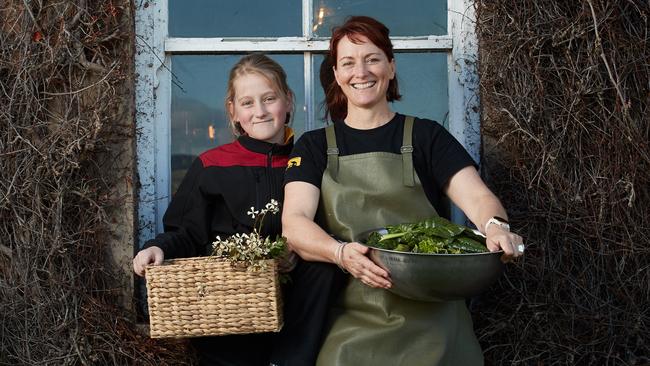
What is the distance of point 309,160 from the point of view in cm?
296

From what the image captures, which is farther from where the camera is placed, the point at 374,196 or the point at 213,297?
the point at 374,196

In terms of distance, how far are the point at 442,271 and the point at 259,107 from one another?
107 centimetres

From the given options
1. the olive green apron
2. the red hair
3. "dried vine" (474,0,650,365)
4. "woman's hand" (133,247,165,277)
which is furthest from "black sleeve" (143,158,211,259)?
"dried vine" (474,0,650,365)

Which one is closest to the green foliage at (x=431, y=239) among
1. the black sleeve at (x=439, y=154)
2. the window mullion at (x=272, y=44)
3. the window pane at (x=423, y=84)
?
the black sleeve at (x=439, y=154)

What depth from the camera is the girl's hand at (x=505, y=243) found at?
8.23 feet

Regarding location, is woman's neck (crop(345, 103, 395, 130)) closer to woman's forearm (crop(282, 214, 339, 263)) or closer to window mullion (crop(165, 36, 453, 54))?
woman's forearm (crop(282, 214, 339, 263))

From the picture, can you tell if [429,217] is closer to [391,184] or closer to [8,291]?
[391,184]

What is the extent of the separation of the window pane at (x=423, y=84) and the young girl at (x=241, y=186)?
60 cm

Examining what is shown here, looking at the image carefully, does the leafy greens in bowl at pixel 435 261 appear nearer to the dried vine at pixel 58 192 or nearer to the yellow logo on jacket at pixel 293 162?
the yellow logo on jacket at pixel 293 162

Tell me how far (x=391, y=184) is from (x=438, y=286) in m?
0.54

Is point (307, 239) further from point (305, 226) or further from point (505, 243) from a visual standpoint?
point (505, 243)

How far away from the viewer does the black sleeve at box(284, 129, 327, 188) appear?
2920 mm

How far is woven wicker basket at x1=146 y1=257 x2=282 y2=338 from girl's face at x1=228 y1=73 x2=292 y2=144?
64cm

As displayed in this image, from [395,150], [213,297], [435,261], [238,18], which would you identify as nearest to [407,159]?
[395,150]
